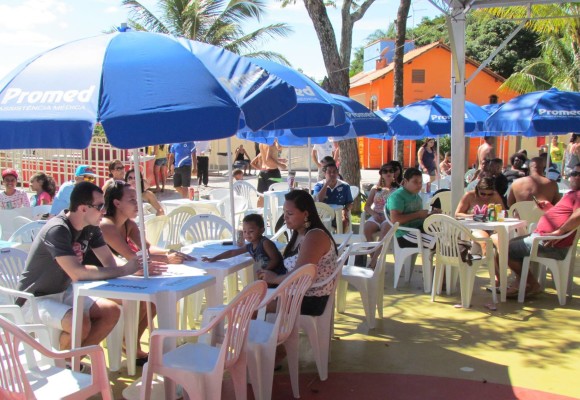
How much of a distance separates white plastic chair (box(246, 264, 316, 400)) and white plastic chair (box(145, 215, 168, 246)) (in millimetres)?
3291

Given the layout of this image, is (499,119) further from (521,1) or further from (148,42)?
(148,42)

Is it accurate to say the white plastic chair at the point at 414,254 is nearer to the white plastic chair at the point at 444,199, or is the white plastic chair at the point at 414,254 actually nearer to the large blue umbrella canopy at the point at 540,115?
the white plastic chair at the point at 444,199

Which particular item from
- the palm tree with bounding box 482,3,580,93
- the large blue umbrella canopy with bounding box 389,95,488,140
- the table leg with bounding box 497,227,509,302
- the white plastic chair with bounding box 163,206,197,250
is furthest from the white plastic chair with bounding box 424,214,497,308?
the palm tree with bounding box 482,3,580,93

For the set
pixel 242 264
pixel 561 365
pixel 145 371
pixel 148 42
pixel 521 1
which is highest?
pixel 521 1

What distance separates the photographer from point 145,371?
347 centimetres

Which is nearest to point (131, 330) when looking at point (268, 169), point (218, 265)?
point (218, 265)

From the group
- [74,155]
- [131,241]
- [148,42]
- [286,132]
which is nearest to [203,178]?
[74,155]

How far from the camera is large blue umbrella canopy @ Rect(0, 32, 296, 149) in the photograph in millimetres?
3234

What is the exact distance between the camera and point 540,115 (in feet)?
26.7

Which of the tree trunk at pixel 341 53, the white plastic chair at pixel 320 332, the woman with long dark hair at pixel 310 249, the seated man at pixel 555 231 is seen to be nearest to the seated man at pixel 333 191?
the seated man at pixel 555 231

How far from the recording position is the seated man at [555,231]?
645cm

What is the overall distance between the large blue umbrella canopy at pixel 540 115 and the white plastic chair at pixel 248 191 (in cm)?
436

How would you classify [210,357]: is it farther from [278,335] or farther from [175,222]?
[175,222]

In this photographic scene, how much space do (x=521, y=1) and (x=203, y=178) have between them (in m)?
13.0
